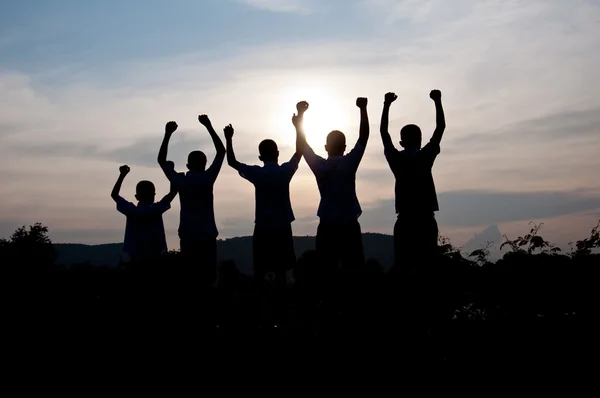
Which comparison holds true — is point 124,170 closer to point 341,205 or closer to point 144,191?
point 144,191

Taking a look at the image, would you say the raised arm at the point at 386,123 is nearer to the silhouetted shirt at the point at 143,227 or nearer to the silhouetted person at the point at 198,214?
the silhouetted person at the point at 198,214

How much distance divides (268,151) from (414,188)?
2.28 m

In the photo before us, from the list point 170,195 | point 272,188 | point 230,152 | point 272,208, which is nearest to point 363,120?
point 272,188

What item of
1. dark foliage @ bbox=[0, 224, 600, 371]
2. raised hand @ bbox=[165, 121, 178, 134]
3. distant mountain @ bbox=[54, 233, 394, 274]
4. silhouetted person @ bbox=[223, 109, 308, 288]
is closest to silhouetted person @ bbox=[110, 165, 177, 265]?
raised hand @ bbox=[165, 121, 178, 134]

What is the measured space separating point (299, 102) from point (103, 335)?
4.39 meters

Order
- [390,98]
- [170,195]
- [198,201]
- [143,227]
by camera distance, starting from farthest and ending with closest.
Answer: [143,227] < [170,195] < [198,201] < [390,98]

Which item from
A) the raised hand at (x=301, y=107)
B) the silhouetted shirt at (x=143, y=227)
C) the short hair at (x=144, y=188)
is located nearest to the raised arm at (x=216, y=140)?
the raised hand at (x=301, y=107)

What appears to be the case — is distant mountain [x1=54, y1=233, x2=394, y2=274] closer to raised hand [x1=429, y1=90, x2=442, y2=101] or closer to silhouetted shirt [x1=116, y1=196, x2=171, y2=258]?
silhouetted shirt [x1=116, y1=196, x2=171, y2=258]

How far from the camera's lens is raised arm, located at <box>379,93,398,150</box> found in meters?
10.2

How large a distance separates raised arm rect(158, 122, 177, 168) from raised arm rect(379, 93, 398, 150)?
11.3ft

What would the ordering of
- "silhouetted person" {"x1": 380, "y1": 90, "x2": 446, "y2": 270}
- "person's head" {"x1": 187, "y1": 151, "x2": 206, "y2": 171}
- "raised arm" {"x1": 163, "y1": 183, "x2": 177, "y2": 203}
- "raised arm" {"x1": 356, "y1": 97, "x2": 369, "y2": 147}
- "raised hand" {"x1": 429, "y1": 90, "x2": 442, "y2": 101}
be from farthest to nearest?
"raised arm" {"x1": 163, "y1": 183, "x2": 177, "y2": 203}
"person's head" {"x1": 187, "y1": 151, "x2": 206, "y2": 171}
"raised arm" {"x1": 356, "y1": 97, "x2": 369, "y2": 147}
"raised hand" {"x1": 429, "y1": 90, "x2": 442, "y2": 101}
"silhouetted person" {"x1": 380, "y1": 90, "x2": 446, "y2": 270}

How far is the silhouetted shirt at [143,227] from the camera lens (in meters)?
12.6

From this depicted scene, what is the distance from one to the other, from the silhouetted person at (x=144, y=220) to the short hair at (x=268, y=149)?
6.97 ft

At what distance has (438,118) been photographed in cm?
1027
